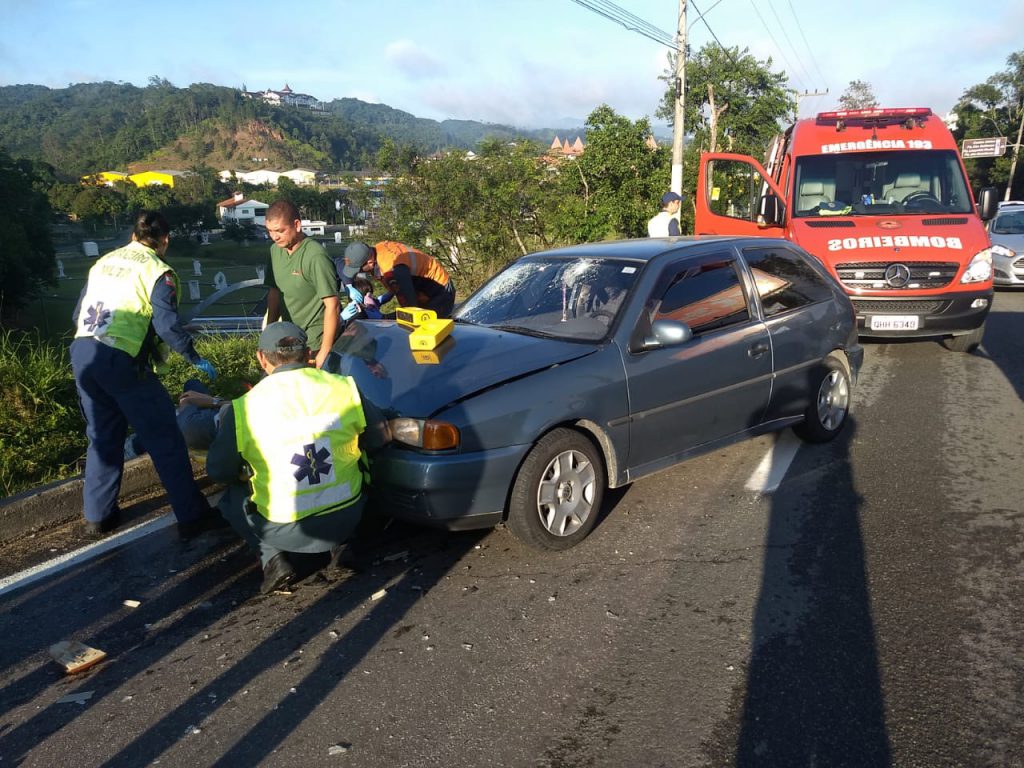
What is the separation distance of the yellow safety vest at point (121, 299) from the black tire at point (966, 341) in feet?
27.3

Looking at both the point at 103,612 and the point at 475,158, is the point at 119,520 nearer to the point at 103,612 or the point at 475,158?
the point at 103,612

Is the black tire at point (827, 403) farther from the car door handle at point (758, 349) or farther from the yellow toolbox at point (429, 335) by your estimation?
the yellow toolbox at point (429, 335)

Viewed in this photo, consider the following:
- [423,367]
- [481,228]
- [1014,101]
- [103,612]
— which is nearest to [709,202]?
[481,228]

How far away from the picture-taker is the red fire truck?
8305 mm

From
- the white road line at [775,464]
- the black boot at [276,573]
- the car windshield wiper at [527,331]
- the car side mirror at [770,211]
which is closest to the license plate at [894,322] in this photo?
the car side mirror at [770,211]

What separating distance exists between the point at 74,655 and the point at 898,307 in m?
8.16

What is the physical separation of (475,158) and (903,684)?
14021mm

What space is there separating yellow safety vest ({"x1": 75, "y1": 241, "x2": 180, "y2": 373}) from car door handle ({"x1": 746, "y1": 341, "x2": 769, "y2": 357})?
11.4 feet

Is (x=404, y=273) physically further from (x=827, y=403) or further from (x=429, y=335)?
(x=827, y=403)

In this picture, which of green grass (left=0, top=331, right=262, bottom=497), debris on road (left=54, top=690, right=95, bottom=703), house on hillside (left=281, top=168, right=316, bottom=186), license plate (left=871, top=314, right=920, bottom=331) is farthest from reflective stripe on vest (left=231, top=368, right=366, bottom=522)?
house on hillside (left=281, top=168, right=316, bottom=186)

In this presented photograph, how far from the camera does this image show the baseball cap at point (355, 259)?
242 inches

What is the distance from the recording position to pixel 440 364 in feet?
13.4

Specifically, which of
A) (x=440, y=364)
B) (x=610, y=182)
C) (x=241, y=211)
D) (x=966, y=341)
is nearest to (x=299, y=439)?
(x=440, y=364)

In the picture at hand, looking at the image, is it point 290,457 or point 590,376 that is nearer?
point 290,457
